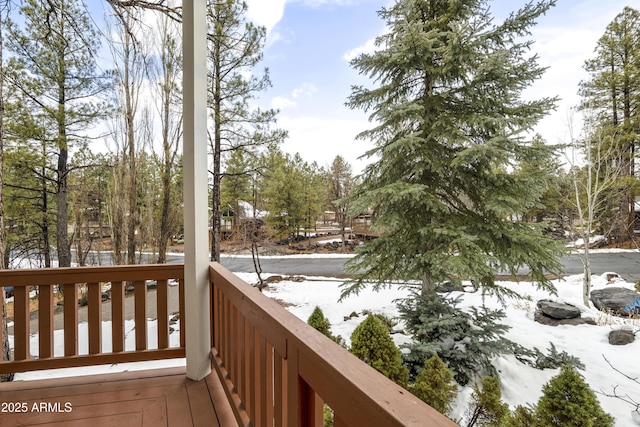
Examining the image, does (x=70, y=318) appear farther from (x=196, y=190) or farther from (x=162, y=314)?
(x=196, y=190)

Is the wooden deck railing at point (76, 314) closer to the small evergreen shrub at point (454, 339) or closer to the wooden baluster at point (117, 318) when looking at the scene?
the wooden baluster at point (117, 318)

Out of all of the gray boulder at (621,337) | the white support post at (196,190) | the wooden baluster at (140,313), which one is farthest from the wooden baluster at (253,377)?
the gray boulder at (621,337)

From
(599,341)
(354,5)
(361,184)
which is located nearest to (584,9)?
(354,5)

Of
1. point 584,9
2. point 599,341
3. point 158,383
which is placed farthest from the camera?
point 599,341

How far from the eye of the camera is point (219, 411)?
5.08ft

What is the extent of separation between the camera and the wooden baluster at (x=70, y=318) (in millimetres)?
1914

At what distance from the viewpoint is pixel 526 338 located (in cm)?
463

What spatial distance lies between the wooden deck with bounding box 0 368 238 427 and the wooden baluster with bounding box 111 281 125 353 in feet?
0.61

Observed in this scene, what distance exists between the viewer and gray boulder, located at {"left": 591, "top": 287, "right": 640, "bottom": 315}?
5336 mm

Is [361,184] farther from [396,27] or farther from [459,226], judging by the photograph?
[396,27]

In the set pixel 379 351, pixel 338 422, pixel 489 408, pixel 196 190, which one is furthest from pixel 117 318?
pixel 489 408

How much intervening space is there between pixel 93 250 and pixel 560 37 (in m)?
8.84

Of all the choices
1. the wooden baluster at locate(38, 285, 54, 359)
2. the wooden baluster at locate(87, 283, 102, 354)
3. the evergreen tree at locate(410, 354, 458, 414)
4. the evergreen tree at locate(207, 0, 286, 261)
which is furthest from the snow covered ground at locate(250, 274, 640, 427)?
the evergreen tree at locate(207, 0, 286, 261)

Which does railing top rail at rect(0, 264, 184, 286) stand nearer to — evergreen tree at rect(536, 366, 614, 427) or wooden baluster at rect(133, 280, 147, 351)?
wooden baluster at rect(133, 280, 147, 351)
